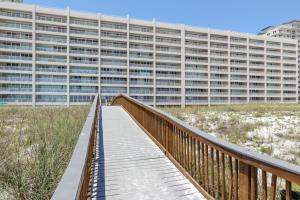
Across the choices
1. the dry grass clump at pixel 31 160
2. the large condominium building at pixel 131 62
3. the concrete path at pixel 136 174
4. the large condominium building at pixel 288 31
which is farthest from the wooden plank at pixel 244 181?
the large condominium building at pixel 288 31

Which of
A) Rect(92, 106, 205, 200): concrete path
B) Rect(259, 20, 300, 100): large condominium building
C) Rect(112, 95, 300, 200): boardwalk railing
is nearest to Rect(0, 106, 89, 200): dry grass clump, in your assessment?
Rect(92, 106, 205, 200): concrete path

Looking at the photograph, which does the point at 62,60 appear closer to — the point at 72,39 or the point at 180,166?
the point at 72,39

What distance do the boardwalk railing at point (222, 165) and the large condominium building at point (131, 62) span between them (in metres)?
53.0

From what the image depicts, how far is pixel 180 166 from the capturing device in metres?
5.59

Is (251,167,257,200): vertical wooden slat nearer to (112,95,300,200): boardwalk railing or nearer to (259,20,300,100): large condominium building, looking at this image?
(112,95,300,200): boardwalk railing

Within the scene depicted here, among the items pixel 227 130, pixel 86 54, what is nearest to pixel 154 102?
pixel 86 54

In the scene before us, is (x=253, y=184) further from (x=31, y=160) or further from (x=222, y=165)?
(x=31, y=160)

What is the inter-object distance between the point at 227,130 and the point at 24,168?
42.3 feet

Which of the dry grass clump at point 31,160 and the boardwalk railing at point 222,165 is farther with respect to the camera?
the dry grass clump at point 31,160

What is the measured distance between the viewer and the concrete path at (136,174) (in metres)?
4.33

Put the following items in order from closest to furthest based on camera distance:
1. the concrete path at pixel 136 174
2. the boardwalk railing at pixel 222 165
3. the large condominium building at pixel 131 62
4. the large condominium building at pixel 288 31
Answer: the boardwalk railing at pixel 222 165, the concrete path at pixel 136 174, the large condominium building at pixel 131 62, the large condominium building at pixel 288 31

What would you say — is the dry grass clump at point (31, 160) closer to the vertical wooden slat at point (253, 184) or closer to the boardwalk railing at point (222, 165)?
the boardwalk railing at point (222, 165)

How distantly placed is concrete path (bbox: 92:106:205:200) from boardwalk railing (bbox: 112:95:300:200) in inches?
10.1

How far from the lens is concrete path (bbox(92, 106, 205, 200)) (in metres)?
4.33
